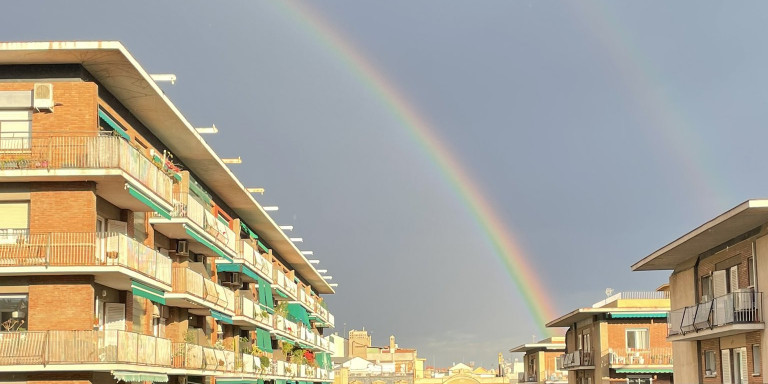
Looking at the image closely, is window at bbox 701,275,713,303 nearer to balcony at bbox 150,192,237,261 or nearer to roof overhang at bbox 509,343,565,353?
balcony at bbox 150,192,237,261

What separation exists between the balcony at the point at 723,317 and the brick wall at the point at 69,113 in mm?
23943

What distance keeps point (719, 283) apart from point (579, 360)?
32.0m

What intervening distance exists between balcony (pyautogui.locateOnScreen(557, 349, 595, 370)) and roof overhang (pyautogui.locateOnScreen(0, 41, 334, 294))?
1162 inches

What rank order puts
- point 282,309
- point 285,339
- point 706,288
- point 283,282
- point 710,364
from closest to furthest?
point 706,288 < point 710,364 < point 282,309 < point 283,282 < point 285,339

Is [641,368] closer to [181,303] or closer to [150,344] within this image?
[181,303]

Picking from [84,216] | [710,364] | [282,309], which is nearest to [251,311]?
[282,309]

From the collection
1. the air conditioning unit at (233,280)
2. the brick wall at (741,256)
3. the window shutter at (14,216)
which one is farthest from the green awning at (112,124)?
the brick wall at (741,256)

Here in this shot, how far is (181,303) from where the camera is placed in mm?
39812

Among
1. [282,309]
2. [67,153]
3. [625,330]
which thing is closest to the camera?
[67,153]

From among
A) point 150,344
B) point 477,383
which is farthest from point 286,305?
point 477,383

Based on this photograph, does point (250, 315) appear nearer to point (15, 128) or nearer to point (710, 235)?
point (710, 235)

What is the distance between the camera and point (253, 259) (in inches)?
2117

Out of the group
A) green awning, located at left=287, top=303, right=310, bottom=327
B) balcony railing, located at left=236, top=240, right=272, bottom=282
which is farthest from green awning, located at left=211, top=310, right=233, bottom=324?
green awning, located at left=287, top=303, right=310, bottom=327

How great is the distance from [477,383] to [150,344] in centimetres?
11050
